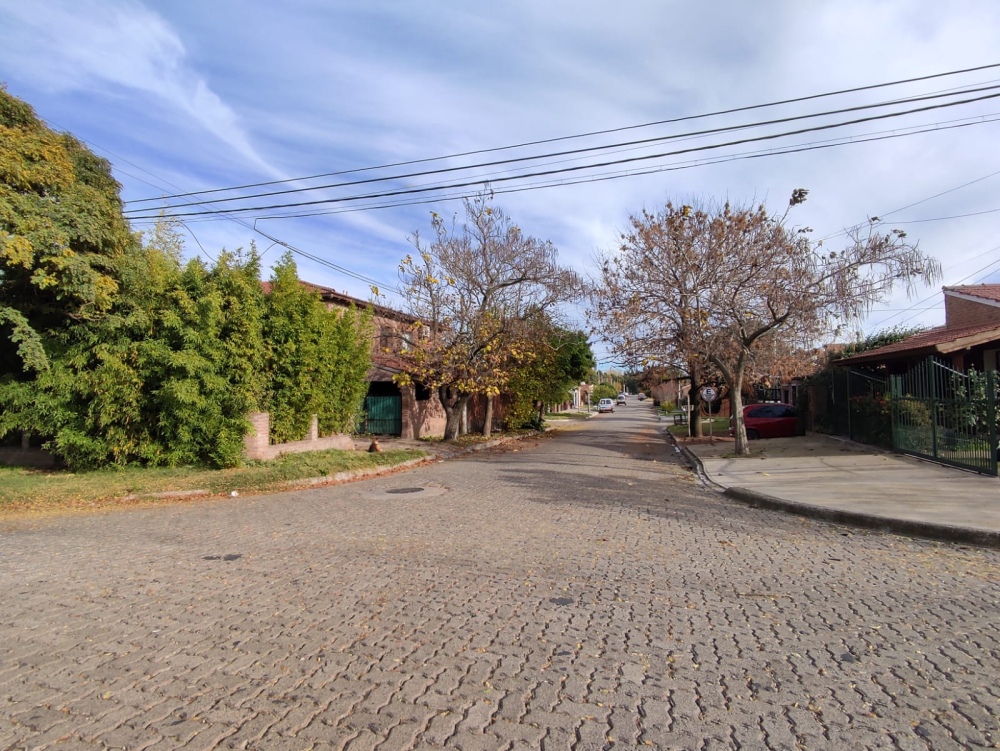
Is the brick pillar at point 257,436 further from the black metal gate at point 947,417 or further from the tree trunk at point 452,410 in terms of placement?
the black metal gate at point 947,417

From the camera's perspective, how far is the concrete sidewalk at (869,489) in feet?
25.2

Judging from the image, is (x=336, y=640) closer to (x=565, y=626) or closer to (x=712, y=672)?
(x=565, y=626)

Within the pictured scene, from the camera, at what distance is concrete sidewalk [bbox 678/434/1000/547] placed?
770 cm

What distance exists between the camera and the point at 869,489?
10281mm

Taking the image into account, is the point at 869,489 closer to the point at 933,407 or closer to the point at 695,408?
the point at 933,407

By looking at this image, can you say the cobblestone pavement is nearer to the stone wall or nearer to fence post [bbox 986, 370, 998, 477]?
fence post [bbox 986, 370, 998, 477]

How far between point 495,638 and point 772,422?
2202 cm

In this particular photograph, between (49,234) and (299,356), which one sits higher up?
(49,234)

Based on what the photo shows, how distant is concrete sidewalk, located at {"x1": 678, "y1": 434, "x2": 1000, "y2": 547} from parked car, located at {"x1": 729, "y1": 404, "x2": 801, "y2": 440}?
620cm

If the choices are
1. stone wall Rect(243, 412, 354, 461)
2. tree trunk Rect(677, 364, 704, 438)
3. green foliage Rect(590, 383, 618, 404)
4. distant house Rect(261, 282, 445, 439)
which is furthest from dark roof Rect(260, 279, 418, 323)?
green foliage Rect(590, 383, 618, 404)

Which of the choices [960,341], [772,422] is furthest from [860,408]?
[772,422]

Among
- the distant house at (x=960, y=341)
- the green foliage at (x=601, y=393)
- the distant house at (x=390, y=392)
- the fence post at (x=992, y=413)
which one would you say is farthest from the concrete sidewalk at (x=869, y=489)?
the green foliage at (x=601, y=393)

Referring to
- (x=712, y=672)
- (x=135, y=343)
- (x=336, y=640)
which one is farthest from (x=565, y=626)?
(x=135, y=343)

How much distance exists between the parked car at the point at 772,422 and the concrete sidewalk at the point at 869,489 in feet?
20.4
